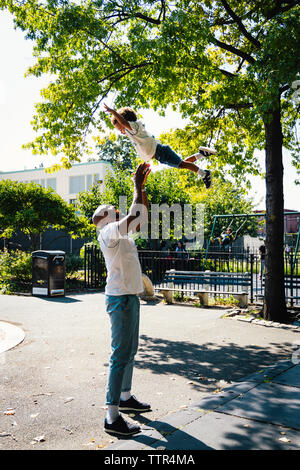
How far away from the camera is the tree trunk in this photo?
895 cm

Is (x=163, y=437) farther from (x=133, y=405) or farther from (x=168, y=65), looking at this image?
Answer: (x=168, y=65)

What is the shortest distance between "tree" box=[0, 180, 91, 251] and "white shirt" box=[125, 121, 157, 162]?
10.6 m

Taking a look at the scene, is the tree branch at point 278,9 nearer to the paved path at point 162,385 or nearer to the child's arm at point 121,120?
the child's arm at point 121,120

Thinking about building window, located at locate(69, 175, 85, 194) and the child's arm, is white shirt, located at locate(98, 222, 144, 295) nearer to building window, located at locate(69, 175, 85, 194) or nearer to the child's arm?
the child's arm

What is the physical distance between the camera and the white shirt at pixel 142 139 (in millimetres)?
4535

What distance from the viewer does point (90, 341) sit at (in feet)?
23.6

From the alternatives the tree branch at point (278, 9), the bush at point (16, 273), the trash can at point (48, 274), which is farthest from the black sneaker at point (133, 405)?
the bush at point (16, 273)

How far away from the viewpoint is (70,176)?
4644cm

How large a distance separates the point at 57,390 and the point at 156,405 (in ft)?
4.14

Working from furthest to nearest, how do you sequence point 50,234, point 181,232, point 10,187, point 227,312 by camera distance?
point 50,234 < point 181,232 < point 10,187 < point 227,312

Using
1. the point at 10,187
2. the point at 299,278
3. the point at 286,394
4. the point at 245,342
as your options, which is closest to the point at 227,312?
the point at 299,278

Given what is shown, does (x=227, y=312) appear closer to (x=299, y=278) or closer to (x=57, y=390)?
(x=299, y=278)

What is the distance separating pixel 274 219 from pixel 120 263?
6.14m

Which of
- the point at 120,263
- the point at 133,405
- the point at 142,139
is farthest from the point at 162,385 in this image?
the point at 142,139
